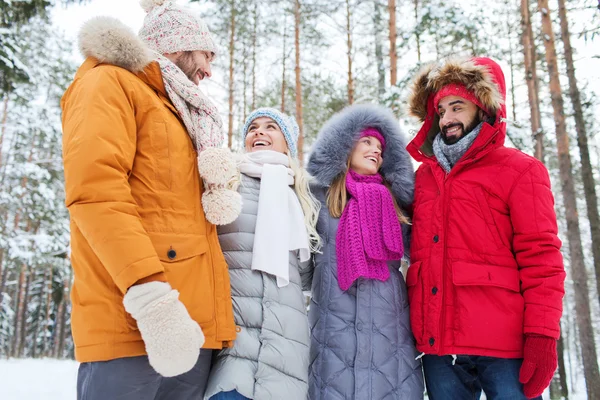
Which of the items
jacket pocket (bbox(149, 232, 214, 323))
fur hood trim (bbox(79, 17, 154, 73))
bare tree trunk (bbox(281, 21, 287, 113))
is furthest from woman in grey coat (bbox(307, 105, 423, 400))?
bare tree trunk (bbox(281, 21, 287, 113))

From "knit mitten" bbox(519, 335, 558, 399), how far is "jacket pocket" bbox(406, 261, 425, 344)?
55 centimetres

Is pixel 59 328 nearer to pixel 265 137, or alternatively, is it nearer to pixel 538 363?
pixel 265 137

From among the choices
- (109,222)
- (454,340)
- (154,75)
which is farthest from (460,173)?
(109,222)

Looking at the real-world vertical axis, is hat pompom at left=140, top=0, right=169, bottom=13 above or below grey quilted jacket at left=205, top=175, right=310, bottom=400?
above

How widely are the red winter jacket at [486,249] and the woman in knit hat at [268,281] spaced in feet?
2.36

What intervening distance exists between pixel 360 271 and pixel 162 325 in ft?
4.43

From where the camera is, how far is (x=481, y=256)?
8.22 ft

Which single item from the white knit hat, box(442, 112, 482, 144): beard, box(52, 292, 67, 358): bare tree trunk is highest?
the white knit hat

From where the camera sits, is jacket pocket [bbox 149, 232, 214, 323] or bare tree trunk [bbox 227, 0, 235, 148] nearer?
jacket pocket [bbox 149, 232, 214, 323]

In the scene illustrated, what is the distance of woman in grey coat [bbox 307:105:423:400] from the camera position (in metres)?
2.61

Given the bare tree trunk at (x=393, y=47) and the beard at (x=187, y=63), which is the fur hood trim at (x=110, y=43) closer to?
the beard at (x=187, y=63)

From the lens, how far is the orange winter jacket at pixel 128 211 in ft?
5.29

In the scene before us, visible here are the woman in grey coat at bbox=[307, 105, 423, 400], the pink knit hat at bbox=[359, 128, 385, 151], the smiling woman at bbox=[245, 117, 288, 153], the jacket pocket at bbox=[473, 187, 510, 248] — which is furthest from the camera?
the pink knit hat at bbox=[359, 128, 385, 151]

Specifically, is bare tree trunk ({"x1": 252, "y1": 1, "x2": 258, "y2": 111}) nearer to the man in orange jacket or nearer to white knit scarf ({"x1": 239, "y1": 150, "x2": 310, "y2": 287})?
white knit scarf ({"x1": 239, "y1": 150, "x2": 310, "y2": 287})
